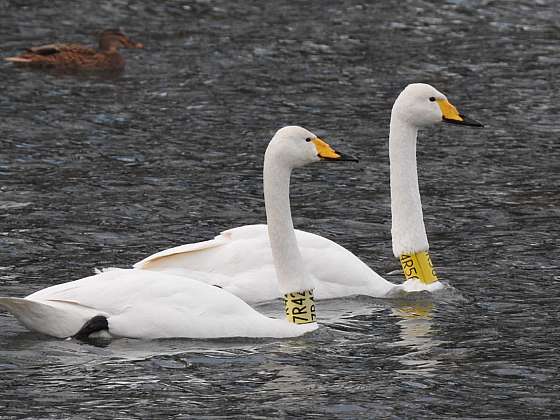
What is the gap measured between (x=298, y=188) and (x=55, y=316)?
580 centimetres

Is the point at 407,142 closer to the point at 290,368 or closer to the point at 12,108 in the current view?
the point at 290,368

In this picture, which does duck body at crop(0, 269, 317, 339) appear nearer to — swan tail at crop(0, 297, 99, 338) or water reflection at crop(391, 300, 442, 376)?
swan tail at crop(0, 297, 99, 338)

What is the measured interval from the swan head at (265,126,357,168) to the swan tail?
164 cm

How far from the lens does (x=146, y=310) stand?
10.9 metres

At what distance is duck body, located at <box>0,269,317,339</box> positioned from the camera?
10.8 metres

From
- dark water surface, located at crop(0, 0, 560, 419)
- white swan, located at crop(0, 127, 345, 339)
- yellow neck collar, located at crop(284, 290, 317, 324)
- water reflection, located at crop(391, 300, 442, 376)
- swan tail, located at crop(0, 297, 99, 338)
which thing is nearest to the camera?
dark water surface, located at crop(0, 0, 560, 419)

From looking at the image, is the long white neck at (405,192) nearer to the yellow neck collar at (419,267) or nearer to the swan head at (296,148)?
the yellow neck collar at (419,267)

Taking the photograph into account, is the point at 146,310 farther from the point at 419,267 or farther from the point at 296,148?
the point at 419,267

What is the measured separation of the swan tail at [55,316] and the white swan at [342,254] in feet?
4.19

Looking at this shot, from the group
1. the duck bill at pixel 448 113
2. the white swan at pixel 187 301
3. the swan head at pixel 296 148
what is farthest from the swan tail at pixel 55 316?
the duck bill at pixel 448 113

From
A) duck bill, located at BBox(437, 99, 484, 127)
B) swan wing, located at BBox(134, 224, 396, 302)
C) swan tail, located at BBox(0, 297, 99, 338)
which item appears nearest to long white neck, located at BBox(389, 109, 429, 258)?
duck bill, located at BBox(437, 99, 484, 127)

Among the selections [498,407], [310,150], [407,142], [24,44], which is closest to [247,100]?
[24,44]

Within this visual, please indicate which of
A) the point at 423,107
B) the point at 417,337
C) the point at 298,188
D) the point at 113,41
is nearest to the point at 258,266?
the point at 417,337

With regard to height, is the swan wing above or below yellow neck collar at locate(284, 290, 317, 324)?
above
